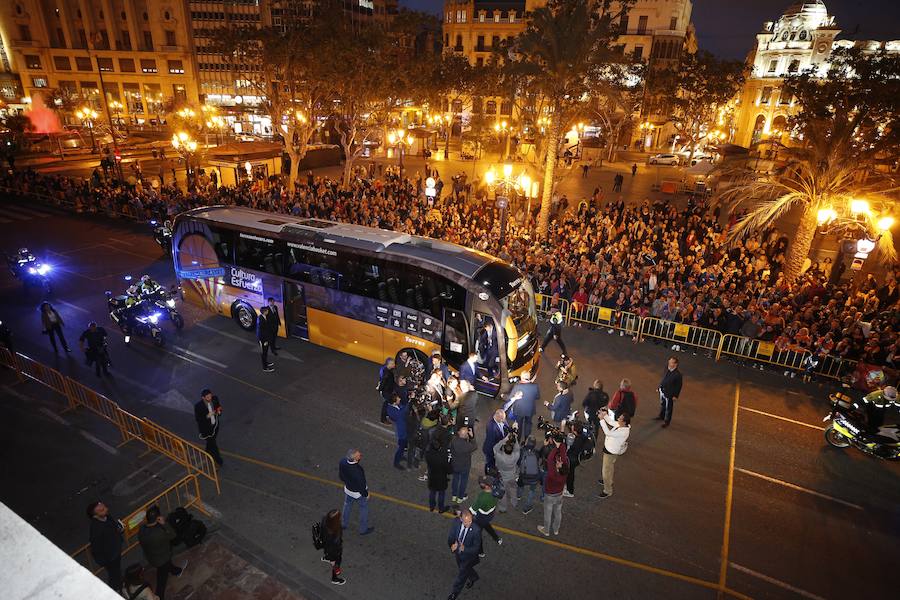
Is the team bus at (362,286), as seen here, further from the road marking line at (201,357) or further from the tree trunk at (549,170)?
the tree trunk at (549,170)

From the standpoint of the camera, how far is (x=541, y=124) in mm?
28875

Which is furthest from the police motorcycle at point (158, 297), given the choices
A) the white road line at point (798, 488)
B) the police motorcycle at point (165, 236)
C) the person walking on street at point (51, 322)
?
the white road line at point (798, 488)

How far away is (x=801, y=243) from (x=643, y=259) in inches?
218

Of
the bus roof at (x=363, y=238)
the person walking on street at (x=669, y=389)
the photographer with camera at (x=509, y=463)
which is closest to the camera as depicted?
the photographer with camera at (x=509, y=463)

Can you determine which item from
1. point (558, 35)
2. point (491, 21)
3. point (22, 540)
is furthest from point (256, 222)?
point (491, 21)

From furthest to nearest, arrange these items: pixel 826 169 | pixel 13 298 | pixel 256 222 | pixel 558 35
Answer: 1. pixel 558 35
2. pixel 13 298
3. pixel 826 169
4. pixel 256 222

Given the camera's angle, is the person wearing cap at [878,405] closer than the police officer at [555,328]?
Yes

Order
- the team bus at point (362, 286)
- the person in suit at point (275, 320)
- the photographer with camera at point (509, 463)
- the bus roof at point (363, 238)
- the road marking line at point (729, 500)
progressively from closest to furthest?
the road marking line at point (729, 500)
the photographer with camera at point (509, 463)
the team bus at point (362, 286)
the bus roof at point (363, 238)
the person in suit at point (275, 320)

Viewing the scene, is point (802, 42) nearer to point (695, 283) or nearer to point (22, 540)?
point (695, 283)

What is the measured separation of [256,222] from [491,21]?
72487 mm

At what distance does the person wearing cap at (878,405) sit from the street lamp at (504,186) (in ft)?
41.6

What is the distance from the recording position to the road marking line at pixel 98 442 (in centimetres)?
1023

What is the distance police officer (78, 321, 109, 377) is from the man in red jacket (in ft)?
38.1

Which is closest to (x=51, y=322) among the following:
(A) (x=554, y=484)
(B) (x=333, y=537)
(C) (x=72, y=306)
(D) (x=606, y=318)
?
(C) (x=72, y=306)
